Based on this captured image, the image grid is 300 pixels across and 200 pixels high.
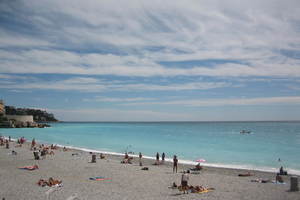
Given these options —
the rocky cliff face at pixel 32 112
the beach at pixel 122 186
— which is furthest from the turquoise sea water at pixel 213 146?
the rocky cliff face at pixel 32 112

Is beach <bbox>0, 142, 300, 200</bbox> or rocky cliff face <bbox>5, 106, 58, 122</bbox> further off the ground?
rocky cliff face <bbox>5, 106, 58, 122</bbox>

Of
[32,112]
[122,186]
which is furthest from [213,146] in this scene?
[32,112]

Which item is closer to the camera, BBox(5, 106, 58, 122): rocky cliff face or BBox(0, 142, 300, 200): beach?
BBox(0, 142, 300, 200): beach

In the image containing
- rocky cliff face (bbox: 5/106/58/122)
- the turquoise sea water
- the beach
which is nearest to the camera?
the beach

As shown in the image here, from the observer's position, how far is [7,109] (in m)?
145

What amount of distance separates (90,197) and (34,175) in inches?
252

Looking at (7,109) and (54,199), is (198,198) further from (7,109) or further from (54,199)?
(7,109)

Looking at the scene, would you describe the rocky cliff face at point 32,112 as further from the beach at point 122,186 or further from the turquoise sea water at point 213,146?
the beach at point 122,186

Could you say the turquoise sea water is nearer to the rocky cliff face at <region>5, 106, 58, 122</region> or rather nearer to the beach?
the beach

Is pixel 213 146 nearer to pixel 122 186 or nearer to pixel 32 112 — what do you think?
pixel 122 186

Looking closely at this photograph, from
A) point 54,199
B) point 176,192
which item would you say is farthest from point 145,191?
point 54,199

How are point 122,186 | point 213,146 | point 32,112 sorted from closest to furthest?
1. point 122,186
2. point 213,146
3. point 32,112

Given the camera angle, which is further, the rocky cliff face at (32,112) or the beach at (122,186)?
the rocky cliff face at (32,112)

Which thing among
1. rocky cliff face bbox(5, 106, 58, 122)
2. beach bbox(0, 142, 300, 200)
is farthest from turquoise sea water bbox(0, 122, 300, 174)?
rocky cliff face bbox(5, 106, 58, 122)
